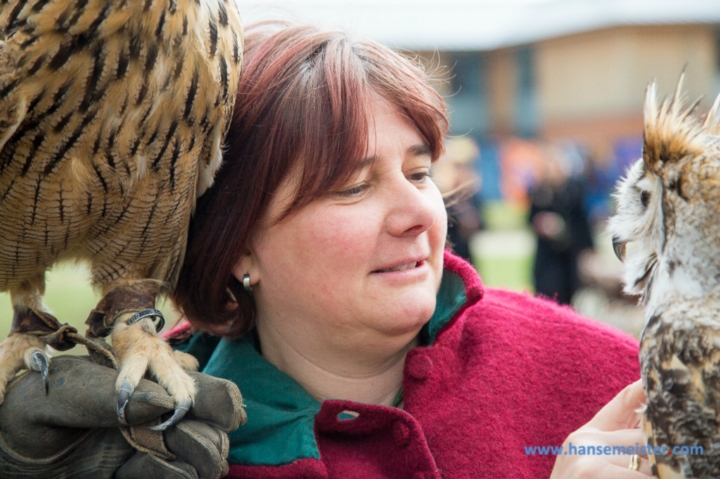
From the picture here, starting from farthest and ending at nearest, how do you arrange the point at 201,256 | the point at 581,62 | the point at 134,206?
the point at 581,62 < the point at 201,256 < the point at 134,206

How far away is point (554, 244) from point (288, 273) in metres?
5.22

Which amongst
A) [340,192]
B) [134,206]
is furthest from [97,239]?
[340,192]

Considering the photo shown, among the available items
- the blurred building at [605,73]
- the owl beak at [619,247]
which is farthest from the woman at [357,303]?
the blurred building at [605,73]

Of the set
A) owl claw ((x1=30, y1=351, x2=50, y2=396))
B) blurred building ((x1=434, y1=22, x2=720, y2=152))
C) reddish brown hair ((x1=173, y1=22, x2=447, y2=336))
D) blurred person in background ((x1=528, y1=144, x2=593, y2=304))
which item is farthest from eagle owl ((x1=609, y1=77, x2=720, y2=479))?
blurred building ((x1=434, y1=22, x2=720, y2=152))

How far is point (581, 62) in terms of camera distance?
22750 mm

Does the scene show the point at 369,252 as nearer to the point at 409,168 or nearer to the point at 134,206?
the point at 409,168

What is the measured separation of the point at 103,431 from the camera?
1434 mm

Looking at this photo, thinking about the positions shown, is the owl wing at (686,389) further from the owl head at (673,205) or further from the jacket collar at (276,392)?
the jacket collar at (276,392)

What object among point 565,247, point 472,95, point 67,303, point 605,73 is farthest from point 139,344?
point 472,95

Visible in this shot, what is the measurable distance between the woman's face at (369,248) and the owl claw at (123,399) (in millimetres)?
376

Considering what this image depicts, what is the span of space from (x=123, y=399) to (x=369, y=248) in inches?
20.8

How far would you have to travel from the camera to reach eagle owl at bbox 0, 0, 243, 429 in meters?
1.22

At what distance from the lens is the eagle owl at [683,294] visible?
93cm

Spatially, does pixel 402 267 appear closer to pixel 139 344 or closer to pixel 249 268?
pixel 249 268
